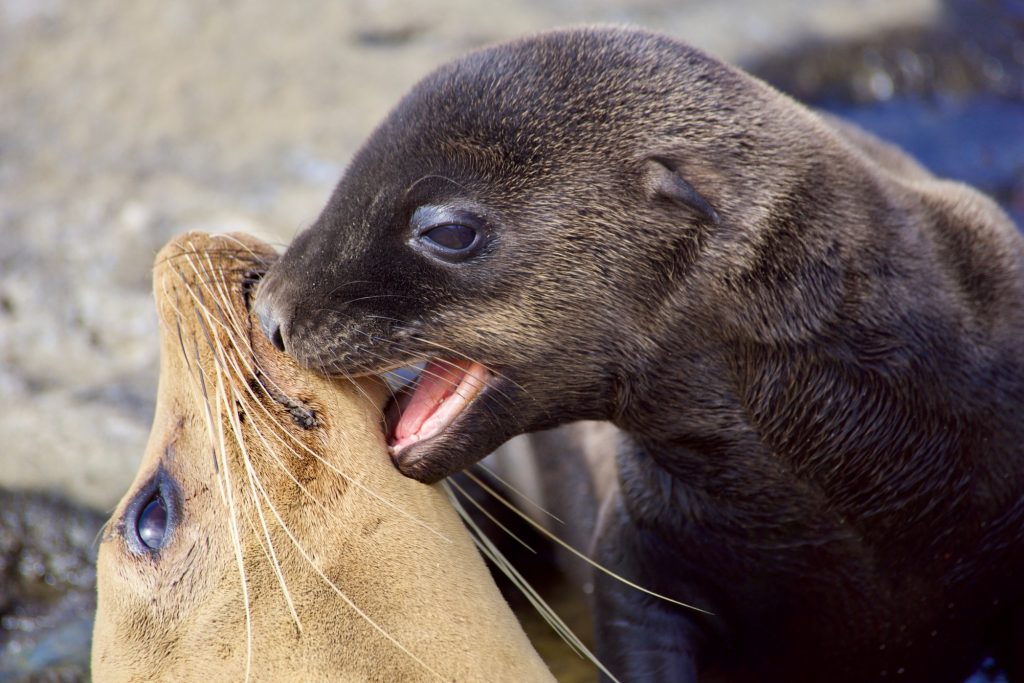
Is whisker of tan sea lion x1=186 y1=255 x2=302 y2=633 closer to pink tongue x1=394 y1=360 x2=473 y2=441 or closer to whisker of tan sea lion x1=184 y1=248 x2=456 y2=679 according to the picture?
whisker of tan sea lion x1=184 y1=248 x2=456 y2=679

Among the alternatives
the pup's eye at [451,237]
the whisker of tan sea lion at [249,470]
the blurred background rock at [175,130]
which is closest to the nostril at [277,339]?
the whisker of tan sea lion at [249,470]

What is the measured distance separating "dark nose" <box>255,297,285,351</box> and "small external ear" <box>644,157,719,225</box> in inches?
41.1

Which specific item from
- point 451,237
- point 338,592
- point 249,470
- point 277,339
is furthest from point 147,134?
point 338,592

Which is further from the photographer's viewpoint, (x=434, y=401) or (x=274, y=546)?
(x=434, y=401)

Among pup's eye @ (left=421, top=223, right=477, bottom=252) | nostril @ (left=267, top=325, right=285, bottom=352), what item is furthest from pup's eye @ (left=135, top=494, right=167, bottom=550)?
pup's eye @ (left=421, top=223, right=477, bottom=252)

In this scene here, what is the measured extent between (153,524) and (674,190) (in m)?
1.63

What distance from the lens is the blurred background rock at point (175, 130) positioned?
5598 mm

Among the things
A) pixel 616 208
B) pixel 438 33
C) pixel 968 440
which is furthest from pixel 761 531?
pixel 438 33

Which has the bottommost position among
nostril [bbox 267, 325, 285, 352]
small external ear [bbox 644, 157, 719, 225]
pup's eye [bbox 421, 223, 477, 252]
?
nostril [bbox 267, 325, 285, 352]

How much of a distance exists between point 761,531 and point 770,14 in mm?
5939

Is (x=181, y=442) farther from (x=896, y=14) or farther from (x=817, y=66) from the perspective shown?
(x=896, y=14)

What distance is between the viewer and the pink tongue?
144 inches

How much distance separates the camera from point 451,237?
3.53 meters

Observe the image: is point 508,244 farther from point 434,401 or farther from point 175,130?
point 175,130
